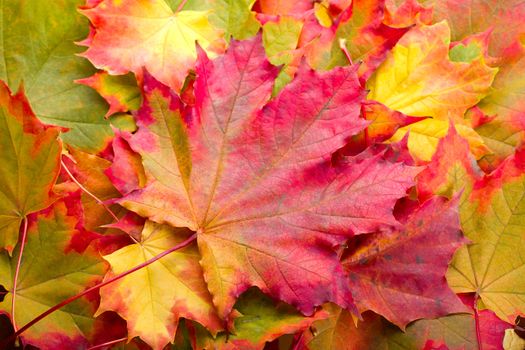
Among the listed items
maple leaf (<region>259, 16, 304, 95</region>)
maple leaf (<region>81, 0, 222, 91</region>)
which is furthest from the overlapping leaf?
maple leaf (<region>81, 0, 222, 91</region>)

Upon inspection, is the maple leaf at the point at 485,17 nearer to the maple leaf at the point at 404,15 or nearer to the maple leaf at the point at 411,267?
the maple leaf at the point at 404,15

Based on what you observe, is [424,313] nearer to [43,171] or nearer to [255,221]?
[255,221]

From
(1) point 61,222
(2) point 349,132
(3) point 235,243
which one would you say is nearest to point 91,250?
(1) point 61,222

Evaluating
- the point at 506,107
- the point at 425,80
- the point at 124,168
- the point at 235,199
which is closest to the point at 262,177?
the point at 235,199

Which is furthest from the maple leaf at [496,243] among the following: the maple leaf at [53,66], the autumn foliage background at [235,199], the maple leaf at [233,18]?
the maple leaf at [53,66]

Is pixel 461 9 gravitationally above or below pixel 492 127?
above

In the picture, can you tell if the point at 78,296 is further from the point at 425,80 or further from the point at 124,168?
the point at 425,80
